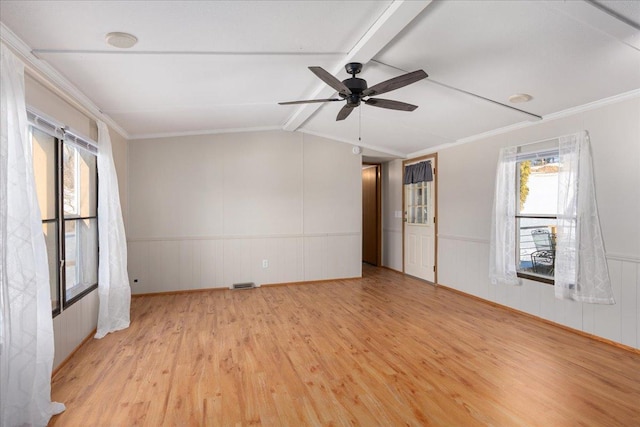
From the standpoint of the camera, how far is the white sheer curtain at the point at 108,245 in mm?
3576

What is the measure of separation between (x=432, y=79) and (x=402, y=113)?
3.58ft

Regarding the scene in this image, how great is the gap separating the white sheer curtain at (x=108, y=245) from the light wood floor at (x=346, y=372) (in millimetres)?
227

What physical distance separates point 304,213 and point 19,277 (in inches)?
168

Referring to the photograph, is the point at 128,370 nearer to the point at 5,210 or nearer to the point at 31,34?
the point at 5,210

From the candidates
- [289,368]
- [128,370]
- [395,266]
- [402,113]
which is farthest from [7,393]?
[395,266]

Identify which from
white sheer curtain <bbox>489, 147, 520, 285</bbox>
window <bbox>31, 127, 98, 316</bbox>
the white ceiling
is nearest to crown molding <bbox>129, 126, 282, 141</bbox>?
the white ceiling

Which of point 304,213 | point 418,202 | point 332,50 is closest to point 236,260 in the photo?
point 304,213

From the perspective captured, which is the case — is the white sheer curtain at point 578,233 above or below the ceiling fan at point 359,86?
below

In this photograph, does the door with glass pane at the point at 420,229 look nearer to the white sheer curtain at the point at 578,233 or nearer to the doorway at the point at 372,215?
→ the doorway at the point at 372,215

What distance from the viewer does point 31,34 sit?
2146 mm

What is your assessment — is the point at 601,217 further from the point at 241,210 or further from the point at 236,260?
the point at 236,260

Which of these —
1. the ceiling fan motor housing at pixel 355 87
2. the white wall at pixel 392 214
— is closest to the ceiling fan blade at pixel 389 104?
the ceiling fan motor housing at pixel 355 87

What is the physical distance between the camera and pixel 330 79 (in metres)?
2.64

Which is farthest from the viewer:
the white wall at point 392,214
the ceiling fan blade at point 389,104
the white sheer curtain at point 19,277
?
the white wall at point 392,214
